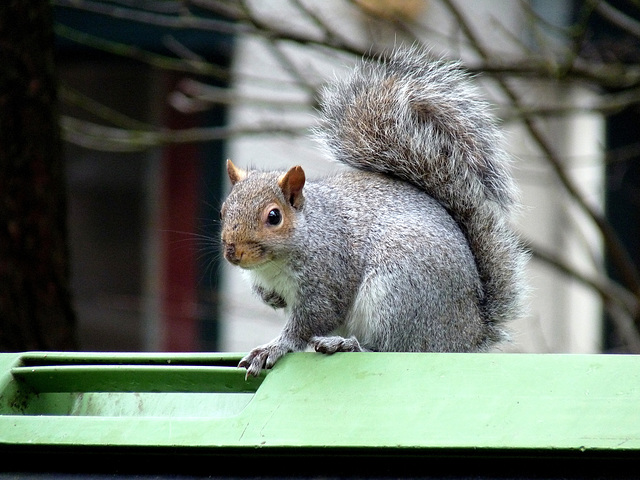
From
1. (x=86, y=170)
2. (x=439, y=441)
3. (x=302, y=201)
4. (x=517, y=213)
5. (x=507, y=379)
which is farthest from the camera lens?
(x=86, y=170)

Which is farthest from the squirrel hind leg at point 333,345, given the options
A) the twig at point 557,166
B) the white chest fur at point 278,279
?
the twig at point 557,166

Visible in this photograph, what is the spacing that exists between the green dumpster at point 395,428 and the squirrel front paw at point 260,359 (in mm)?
87

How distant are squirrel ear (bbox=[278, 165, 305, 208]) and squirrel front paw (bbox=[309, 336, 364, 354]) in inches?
14.0

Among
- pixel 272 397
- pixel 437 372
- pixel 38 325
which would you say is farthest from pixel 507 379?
pixel 38 325

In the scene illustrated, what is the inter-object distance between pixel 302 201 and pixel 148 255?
3.36m

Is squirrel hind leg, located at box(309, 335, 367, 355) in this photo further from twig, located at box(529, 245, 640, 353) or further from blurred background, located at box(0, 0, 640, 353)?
blurred background, located at box(0, 0, 640, 353)

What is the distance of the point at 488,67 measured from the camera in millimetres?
3162

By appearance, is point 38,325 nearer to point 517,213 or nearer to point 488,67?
point 517,213

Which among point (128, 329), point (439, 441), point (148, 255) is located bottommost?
point (128, 329)

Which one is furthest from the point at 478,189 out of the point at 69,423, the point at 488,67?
the point at 69,423

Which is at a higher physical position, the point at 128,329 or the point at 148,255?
the point at 148,255

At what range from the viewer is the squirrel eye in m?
2.22

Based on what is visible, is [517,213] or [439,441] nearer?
[439,441]

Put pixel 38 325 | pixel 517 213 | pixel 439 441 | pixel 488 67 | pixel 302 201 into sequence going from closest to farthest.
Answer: pixel 439 441 → pixel 302 201 → pixel 517 213 → pixel 38 325 → pixel 488 67
